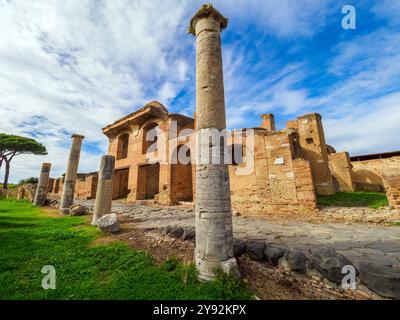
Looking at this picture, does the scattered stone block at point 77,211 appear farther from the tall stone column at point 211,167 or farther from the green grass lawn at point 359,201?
the green grass lawn at point 359,201

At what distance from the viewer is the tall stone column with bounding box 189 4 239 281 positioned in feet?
9.66

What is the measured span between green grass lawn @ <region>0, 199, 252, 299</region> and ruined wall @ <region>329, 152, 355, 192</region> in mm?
14004

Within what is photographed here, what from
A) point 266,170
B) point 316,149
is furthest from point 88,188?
point 316,149

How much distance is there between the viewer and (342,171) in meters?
13.0

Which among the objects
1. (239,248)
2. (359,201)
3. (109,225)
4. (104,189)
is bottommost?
(239,248)

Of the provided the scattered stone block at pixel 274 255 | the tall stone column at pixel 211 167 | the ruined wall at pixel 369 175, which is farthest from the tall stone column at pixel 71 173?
the ruined wall at pixel 369 175

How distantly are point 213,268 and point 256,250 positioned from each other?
1007 millimetres

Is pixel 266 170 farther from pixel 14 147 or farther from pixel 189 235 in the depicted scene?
pixel 14 147

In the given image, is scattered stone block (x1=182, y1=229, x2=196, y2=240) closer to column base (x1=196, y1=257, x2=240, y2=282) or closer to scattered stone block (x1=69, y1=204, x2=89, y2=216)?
column base (x1=196, y1=257, x2=240, y2=282)

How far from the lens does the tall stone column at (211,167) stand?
2943mm

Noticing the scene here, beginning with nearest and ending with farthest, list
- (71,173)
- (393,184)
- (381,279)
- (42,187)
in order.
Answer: (381,279) → (393,184) → (71,173) → (42,187)

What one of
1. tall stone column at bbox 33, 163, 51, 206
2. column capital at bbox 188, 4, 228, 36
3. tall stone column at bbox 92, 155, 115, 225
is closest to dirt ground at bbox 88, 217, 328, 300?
tall stone column at bbox 92, 155, 115, 225
